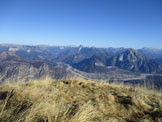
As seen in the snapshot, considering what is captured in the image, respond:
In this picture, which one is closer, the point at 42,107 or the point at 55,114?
the point at 55,114

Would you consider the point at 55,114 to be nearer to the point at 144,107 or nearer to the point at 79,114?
the point at 79,114

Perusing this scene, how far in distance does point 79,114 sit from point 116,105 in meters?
2.12

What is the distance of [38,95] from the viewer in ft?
12.3

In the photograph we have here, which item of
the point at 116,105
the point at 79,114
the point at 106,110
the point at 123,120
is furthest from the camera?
the point at 116,105

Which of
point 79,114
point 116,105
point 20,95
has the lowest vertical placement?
point 116,105

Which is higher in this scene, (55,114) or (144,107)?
(55,114)

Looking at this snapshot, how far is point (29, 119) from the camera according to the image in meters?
2.26

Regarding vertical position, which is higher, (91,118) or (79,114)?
(79,114)

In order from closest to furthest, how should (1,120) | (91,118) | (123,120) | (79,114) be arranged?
(1,120)
(79,114)
(91,118)
(123,120)

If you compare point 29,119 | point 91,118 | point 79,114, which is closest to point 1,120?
point 29,119

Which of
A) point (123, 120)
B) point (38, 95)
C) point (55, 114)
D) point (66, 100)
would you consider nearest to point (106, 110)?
point (123, 120)

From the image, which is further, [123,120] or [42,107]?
[123,120]

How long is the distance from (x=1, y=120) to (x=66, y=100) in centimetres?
219

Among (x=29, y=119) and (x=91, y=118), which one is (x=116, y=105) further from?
(x=29, y=119)
